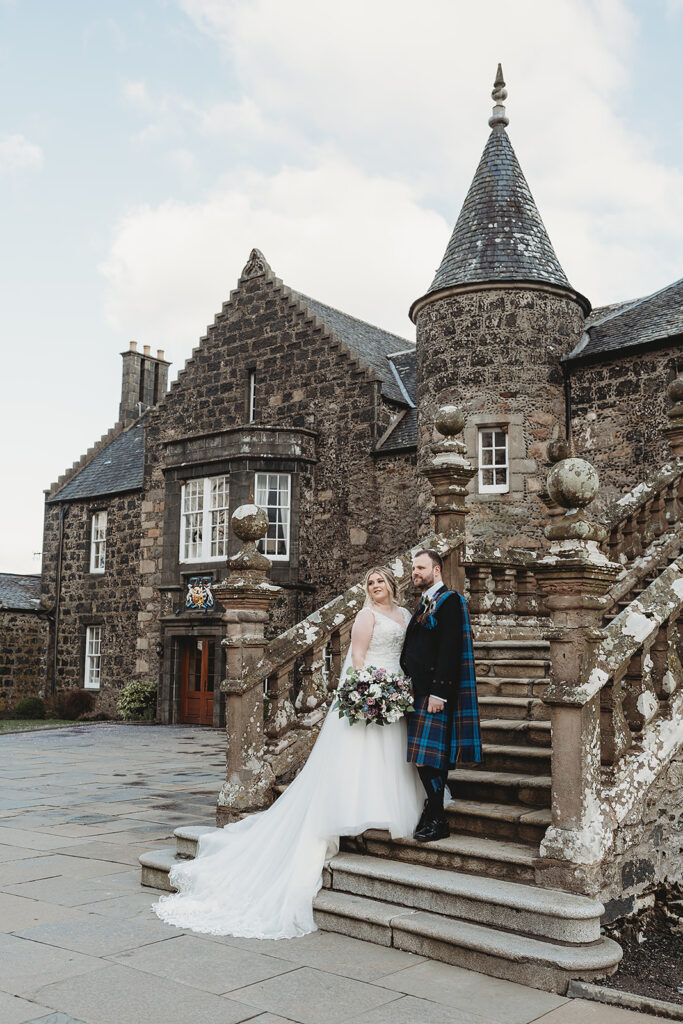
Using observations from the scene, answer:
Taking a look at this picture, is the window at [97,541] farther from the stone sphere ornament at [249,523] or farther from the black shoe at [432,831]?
the black shoe at [432,831]

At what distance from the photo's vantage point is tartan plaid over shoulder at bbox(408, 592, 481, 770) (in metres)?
5.35

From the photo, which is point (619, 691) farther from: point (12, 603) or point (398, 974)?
point (12, 603)

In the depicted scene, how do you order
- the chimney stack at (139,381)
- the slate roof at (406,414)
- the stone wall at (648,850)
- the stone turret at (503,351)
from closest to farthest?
the stone wall at (648,850)
the stone turret at (503,351)
the slate roof at (406,414)
the chimney stack at (139,381)

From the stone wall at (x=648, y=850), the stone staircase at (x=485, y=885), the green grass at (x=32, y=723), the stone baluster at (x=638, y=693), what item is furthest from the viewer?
the green grass at (x=32, y=723)

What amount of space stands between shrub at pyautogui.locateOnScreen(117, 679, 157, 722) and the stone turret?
10318 millimetres

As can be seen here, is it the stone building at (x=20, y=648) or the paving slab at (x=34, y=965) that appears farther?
the stone building at (x=20, y=648)

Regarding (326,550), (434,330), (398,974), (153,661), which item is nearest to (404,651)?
(398,974)

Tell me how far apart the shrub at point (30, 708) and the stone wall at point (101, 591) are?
2.47 feet

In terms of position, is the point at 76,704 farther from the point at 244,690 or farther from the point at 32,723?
the point at 244,690

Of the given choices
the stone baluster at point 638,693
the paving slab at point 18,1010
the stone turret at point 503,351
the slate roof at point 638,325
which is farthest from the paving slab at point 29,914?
the slate roof at point 638,325

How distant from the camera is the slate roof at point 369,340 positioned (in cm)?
2119

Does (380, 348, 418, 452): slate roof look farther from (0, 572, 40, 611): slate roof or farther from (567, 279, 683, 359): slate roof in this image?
(0, 572, 40, 611): slate roof

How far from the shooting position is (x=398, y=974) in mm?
4348

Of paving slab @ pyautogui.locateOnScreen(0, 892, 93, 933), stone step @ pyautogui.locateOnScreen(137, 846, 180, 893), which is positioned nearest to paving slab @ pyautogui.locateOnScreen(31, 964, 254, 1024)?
paving slab @ pyautogui.locateOnScreen(0, 892, 93, 933)
